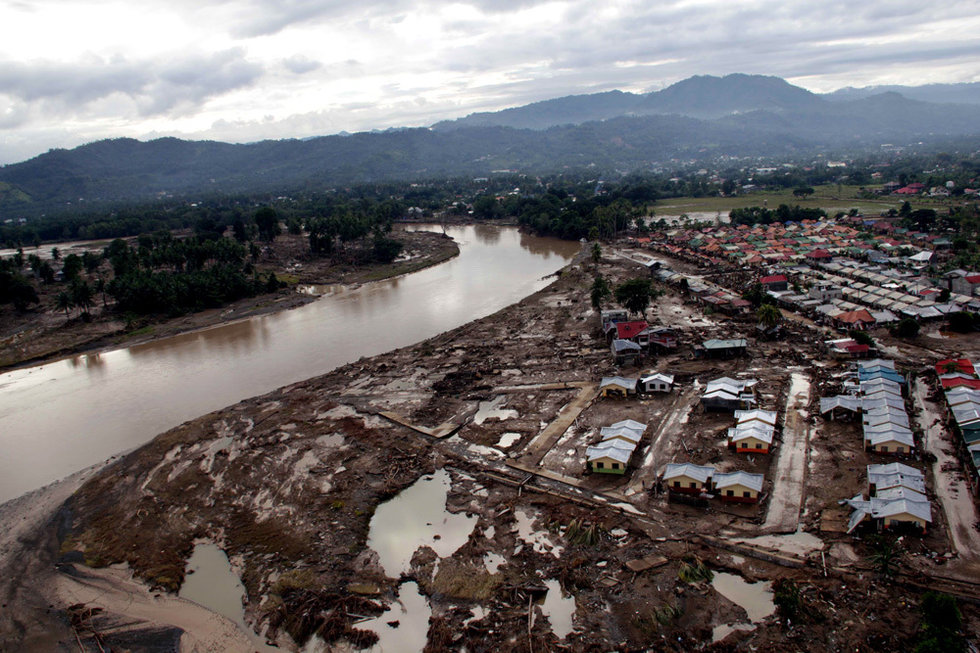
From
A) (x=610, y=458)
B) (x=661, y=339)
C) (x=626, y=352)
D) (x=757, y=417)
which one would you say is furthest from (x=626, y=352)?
(x=610, y=458)

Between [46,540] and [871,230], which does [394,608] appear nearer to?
[46,540]

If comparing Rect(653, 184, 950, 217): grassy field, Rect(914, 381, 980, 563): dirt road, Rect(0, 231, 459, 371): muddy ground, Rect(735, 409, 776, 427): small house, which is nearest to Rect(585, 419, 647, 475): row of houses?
Rect(735, 409, 776, 427): small house

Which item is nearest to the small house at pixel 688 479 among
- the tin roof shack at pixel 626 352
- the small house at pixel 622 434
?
the small house at pixel 622 434

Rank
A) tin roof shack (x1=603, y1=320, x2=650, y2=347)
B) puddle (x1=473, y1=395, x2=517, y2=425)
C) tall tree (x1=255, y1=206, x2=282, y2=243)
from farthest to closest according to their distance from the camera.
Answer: tall tree (x1=255, y1=206, x2=282, y2=243)
tin roof shack (x1=603, y1=320, x2=650, y2=347)
puddle (x1=473, y1=395, x2=517, y2=425)

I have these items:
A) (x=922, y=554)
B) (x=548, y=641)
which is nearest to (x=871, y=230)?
(x=922, y=554)

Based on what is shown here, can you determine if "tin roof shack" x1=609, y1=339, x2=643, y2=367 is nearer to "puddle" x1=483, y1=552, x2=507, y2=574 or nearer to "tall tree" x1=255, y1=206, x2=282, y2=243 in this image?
"puddle" x1=483, y1=552, x2=507, y2=574

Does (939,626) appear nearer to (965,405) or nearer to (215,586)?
(965,405)
